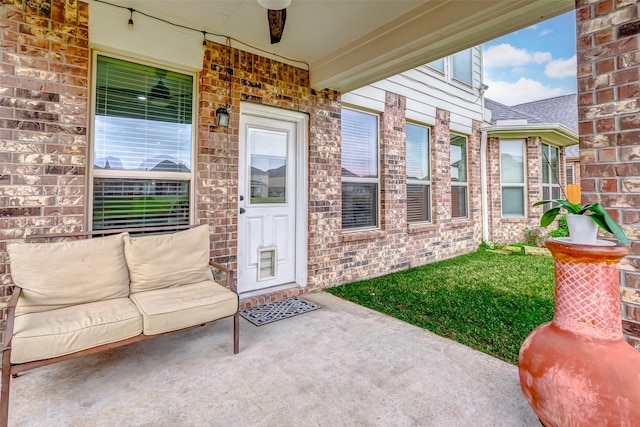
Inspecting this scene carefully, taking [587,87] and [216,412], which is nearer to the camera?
[587,87]

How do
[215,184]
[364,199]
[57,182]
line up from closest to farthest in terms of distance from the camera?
[57,182], [215,184], [364,199]

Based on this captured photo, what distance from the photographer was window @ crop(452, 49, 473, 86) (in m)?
6.26

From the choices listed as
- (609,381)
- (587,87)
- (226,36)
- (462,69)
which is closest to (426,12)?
(587,87)

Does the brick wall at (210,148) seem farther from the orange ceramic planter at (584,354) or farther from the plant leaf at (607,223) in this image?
the plant leaf at (607,223)

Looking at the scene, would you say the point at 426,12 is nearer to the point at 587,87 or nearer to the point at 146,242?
the point at 587,87

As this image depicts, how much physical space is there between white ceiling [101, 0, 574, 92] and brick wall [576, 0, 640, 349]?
0.96 metres

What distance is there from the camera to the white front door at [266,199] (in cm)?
348

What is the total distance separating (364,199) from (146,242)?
2996mm

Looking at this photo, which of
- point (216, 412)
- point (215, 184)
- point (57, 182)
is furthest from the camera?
point (215, 184)

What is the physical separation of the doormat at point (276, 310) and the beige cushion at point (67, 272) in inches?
45.3

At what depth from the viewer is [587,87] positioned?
1.59 meters

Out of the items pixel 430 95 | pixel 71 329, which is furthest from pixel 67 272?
pixel 430 95

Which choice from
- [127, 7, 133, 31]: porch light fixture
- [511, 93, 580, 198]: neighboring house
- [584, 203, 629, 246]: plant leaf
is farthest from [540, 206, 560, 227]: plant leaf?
[511, 93, 580, 198]: neighboring house

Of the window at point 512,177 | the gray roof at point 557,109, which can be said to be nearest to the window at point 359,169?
the window at point 512,177
